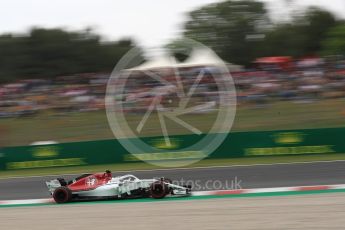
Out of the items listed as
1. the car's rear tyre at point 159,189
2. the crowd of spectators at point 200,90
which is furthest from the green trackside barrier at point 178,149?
the car's rear tyre at point 159,189

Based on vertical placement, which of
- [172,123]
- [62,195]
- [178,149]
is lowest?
[62,195]

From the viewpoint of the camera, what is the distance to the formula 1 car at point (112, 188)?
976 cm

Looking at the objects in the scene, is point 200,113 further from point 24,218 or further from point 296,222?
point 296,222

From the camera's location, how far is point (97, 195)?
1004 cm

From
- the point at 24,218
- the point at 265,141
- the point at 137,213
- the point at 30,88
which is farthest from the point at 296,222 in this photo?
the point at 30,88

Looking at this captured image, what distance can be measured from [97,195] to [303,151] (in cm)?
711

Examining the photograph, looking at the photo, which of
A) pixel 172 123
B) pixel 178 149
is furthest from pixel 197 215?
pixel 172 123

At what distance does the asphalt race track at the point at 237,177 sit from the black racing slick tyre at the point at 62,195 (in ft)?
4.63

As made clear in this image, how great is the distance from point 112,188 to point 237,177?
3.33m

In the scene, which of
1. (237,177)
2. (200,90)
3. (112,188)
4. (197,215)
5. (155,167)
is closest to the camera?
(197,215)

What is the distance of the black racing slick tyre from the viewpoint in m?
10.1

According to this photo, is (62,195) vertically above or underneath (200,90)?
underneath

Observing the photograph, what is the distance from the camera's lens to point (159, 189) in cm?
971

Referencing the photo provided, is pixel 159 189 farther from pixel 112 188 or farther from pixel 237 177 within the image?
pixel 237 177
